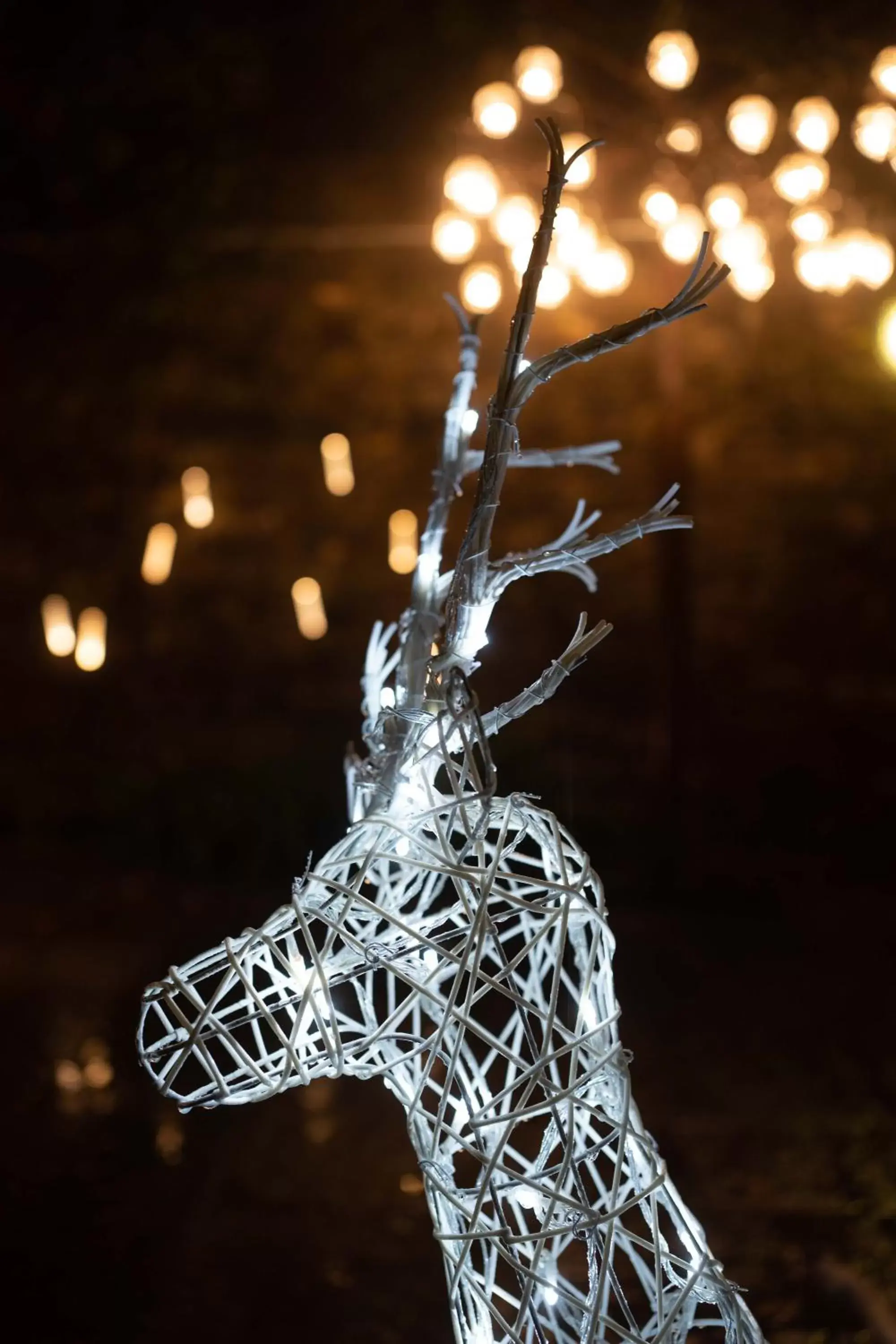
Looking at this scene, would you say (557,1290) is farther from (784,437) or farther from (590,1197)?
(784,437)

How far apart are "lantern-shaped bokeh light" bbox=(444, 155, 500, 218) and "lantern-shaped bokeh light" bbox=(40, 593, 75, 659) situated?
151 centimetres

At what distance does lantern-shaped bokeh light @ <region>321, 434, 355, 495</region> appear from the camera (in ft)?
9.61

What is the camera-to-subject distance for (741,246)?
2.47m

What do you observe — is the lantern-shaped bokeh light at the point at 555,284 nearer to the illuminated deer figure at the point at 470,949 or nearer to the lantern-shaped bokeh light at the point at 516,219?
the lantern-shaped bokeh light at the point at 516,219

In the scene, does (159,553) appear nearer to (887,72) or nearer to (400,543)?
(400,543)

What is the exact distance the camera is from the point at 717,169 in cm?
268

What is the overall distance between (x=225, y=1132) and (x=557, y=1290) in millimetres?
996

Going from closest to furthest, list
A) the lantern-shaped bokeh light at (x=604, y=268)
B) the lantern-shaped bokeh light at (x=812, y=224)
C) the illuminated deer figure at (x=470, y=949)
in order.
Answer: the illuminated deer figure at (x=470, y=949) < the lantern-shaped bokeh light at (x=812, y=224) < the lantern-shaped bokeh light at (x=604, y=268)

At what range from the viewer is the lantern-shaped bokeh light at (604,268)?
260 cm

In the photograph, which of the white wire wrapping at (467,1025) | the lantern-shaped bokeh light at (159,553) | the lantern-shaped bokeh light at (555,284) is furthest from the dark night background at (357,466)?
the white wire wrapping at (467,1025)

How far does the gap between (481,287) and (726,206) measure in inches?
24.1

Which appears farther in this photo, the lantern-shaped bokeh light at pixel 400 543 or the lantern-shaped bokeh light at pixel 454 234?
the lantern-shaped bokeh light at pixel 400 543

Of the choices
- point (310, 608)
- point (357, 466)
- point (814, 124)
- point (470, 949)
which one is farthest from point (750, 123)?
point (470, 949)

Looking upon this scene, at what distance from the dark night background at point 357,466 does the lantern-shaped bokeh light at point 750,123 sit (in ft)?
0.36
